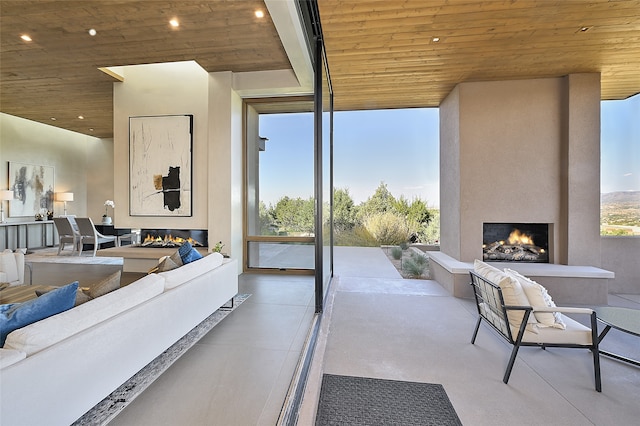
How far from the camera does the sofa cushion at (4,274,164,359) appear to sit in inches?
46.8

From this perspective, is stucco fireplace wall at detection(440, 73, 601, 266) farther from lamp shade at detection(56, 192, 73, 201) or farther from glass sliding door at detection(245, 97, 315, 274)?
lamp shade at detection(56, 192, 73, 201)

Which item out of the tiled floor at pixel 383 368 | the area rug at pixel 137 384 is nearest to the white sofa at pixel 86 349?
the area rug at pixel 137 384

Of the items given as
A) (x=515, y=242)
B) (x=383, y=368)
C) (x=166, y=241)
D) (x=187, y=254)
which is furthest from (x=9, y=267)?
(x=515, y=242)

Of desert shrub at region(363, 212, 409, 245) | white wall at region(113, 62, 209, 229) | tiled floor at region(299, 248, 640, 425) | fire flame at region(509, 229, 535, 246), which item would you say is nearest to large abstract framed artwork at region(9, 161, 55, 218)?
white wall at region(113, 62, 209, 229)

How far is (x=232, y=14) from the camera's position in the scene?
9.82ft

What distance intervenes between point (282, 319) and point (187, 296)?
1.05 m

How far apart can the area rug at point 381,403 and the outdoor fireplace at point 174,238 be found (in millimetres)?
3594

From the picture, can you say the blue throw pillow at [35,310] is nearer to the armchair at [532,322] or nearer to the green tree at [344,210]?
the armchair at [532,322]

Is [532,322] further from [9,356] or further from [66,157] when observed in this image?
[66,157]

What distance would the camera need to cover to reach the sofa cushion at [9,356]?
3.50ft

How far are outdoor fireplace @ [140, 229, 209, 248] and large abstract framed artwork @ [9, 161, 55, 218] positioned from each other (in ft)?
13.1

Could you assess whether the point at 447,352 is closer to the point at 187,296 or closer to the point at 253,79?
the point at 187,296

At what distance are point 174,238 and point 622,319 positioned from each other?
18.9 feet

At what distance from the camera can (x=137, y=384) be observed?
71.4 inches
